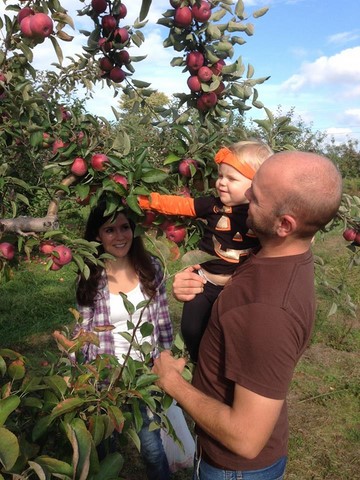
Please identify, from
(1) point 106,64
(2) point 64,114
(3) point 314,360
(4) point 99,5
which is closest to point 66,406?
(2) point 64,114

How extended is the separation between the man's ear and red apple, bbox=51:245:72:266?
1.99 feet

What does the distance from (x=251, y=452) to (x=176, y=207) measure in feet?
2.44

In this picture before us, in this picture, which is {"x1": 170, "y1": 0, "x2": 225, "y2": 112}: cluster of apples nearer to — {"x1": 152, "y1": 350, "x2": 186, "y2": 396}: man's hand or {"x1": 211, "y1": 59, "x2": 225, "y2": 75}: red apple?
{"x1": 211, "y1": 59, "x2": 225, "y2": 75}: red apple

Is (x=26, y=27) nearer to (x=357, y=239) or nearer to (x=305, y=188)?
(x=305, y=188)

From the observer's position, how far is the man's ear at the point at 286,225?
3.32ft

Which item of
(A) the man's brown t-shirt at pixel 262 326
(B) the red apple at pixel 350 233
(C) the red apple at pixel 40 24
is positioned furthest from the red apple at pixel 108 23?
(B) the red apple at pixel 350 233

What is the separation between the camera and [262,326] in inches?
38.9

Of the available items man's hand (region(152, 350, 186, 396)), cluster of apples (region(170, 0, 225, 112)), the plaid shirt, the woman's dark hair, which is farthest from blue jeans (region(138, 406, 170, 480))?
cluster of apples (region(170, 0, 225, 112))

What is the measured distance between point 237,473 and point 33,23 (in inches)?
49.8

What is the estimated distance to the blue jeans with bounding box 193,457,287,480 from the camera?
124 cm

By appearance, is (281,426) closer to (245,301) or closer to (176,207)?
(245,301)

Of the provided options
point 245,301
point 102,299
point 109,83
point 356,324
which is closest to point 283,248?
point 245,301

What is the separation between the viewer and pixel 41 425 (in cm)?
106

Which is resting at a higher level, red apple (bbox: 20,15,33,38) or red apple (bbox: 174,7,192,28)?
red apple (bbox: 174,7,192,28)
